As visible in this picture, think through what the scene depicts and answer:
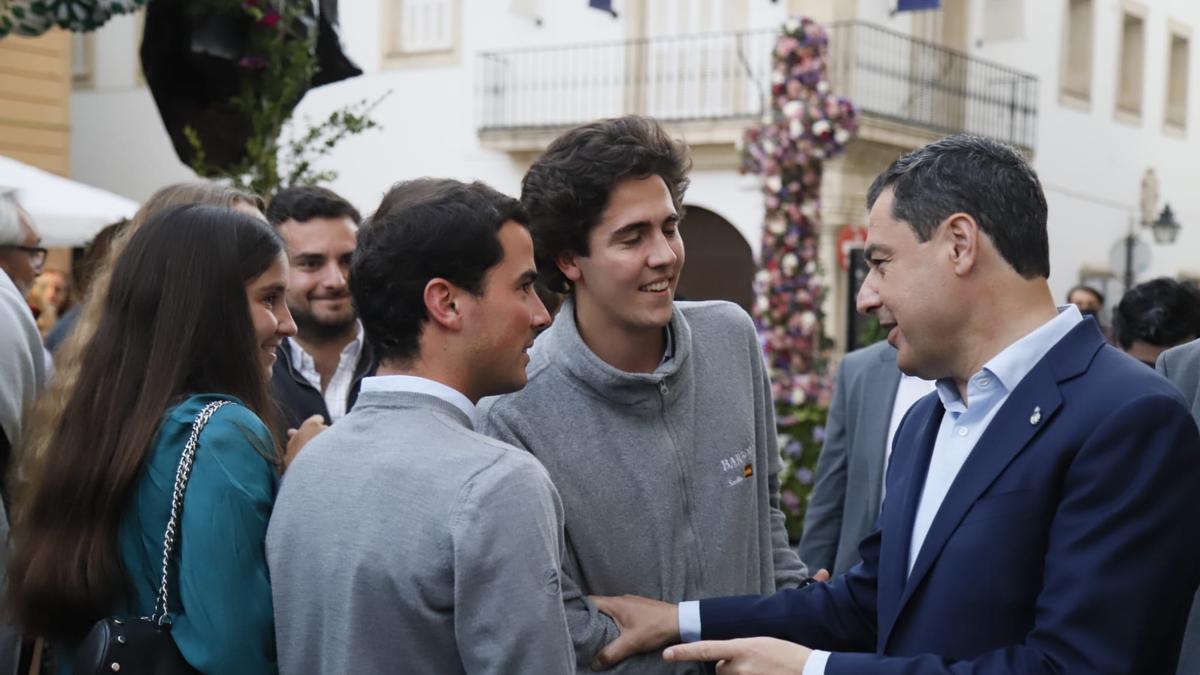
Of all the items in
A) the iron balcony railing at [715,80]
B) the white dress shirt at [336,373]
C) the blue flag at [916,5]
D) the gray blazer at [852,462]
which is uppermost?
the blue flag at [916,5]

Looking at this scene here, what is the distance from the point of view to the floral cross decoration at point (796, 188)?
11258 mm

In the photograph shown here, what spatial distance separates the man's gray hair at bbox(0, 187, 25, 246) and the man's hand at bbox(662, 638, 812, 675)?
8.62 feet

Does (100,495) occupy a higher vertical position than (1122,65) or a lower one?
lower

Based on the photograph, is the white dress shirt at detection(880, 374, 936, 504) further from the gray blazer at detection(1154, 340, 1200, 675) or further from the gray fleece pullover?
the gray fleece pullover

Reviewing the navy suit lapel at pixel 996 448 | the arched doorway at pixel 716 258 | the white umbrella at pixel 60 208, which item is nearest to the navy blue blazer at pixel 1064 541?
the navy suit lapel at pixel 996 448

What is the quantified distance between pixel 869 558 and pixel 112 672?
4.56 ft

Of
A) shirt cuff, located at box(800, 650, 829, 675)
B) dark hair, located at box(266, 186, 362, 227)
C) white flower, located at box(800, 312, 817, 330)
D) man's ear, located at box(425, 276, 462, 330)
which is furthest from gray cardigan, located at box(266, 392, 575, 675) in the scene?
white flower, located at box(800, 312, 817, 330)


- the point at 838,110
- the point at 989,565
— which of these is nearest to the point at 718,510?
the point at 989,565

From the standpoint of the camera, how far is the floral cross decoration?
443 inches

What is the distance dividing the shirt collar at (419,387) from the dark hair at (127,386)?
18.4 inches

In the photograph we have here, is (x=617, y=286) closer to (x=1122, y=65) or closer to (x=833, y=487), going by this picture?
(x=833, y=487)

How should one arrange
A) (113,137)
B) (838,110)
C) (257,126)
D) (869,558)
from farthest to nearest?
(113,137)
(838,110)
(257,126)
(869,558)

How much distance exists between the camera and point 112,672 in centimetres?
258

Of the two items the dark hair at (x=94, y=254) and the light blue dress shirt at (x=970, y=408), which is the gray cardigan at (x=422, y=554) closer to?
the light blue dress shirt at (x=970, y=408)
